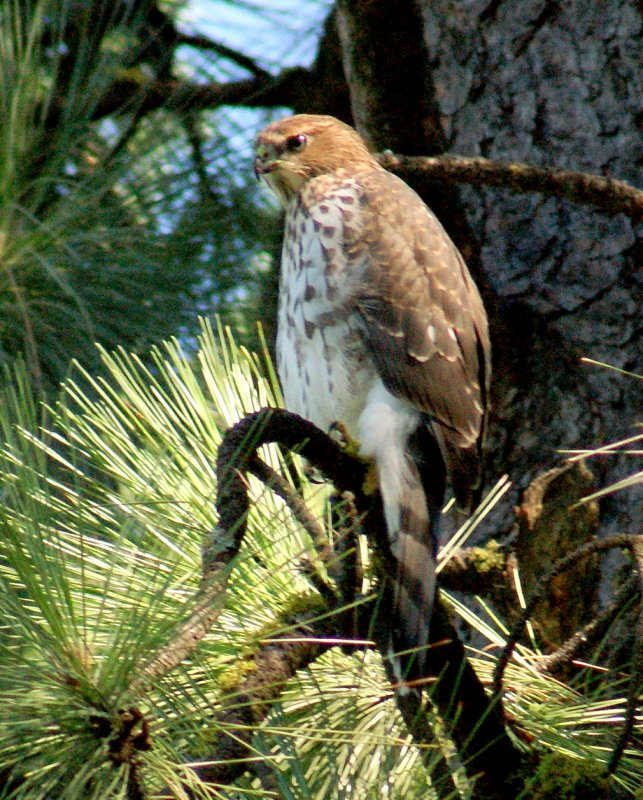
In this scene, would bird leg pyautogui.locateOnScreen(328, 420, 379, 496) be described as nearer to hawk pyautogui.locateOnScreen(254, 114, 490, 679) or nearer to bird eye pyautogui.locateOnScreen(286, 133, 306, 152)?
hawk pyautogui.locateOnScreen(254, 114, 490, 679)

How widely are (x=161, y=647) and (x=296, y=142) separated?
1.91 metres

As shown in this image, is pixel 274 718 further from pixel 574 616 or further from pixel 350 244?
pixel 350 244

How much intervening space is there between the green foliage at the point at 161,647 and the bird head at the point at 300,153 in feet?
2.55

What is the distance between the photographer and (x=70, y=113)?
3621mm

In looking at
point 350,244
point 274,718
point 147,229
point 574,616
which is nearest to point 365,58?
point 350,244

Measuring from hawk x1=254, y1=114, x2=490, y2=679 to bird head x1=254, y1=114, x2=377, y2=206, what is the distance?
165 mm

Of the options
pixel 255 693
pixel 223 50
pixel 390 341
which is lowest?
pixel 255 693

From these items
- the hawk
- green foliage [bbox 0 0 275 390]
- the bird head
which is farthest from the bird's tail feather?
green foliage [bbox 0 0 275 390]

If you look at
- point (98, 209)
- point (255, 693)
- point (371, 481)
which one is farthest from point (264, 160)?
point (255, 693)

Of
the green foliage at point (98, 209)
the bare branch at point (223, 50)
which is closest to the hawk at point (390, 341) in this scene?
the green foliage at point (98, 209)

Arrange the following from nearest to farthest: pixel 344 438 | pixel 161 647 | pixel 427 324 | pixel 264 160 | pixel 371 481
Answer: pixel 161 647 < pixel 371 481 < pixel 344 438 < pixel 427 324 < pixel 264 160

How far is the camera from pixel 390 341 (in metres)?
2.57

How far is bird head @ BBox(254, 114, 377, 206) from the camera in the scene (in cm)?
306

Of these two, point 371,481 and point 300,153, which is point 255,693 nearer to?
point 371,481
